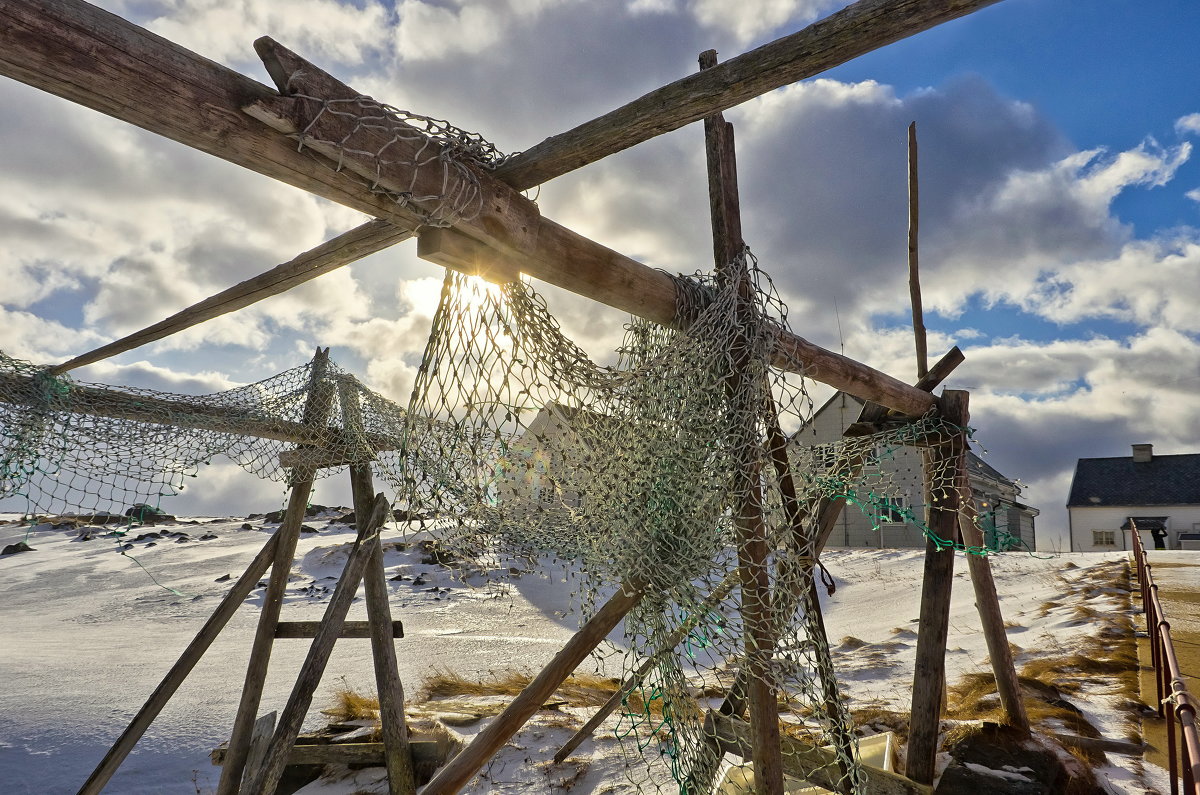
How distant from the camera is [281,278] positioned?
11.5 ft

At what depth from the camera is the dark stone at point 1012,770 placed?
14.5ft

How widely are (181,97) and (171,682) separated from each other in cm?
593

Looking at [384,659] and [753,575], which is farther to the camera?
[384,659]

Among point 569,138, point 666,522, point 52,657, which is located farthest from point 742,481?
point 52,657

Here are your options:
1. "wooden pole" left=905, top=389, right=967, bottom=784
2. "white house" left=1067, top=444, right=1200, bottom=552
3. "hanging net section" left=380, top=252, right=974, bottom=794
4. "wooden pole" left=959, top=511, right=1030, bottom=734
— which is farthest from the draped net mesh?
"white house" left=1067, top=444, right=1200, bottom=552

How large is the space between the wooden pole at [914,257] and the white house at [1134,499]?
92.9 ft

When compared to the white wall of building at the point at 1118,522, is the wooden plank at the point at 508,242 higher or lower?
higher

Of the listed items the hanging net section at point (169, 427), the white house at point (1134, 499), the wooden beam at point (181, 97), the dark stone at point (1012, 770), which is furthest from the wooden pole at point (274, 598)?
the white house at point (1134, 499)

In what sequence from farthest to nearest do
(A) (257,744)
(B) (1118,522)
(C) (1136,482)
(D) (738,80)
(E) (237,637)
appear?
(C) (1136,482) < (B) (1118,522) < (E) (237,637) < (A) (257,744) < (D) (738,80)

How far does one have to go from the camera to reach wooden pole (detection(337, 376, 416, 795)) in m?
5.90

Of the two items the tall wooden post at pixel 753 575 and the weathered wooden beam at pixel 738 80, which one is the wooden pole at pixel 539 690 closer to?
the tall wooden post at pixel 753 575

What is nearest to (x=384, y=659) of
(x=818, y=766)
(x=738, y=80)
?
(x=818, y=766)

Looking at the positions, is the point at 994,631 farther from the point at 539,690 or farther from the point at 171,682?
the point at 171,682

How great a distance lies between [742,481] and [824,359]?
43.1 inches
